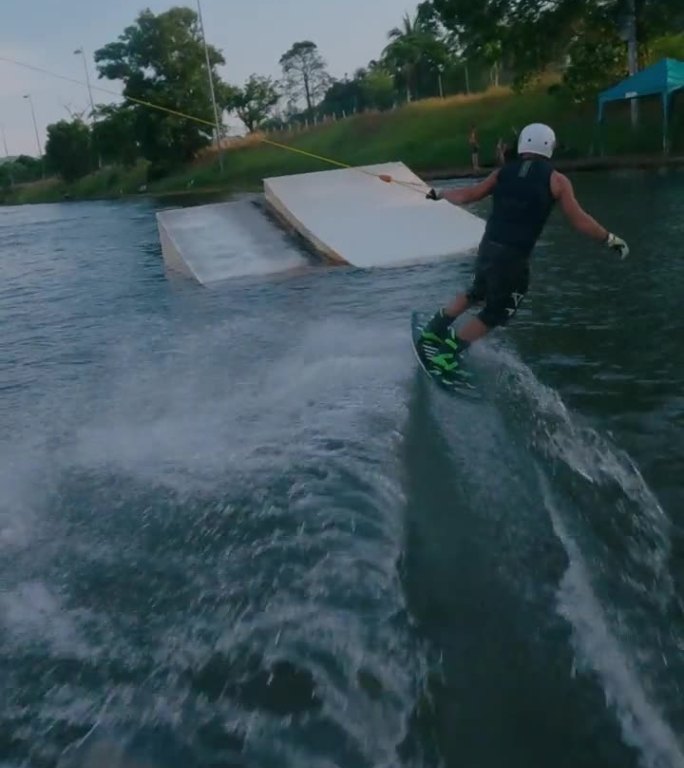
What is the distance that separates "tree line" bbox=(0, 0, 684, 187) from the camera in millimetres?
31609

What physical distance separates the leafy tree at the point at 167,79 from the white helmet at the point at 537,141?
177ft

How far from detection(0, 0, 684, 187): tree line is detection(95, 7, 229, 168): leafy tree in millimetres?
69

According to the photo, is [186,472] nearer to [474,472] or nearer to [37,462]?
[37,462]

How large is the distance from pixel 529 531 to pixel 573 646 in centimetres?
93

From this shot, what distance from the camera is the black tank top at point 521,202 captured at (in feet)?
19.5

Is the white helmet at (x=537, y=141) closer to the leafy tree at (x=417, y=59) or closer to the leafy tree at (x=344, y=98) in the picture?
the leafy tree at (x=417, y=59)

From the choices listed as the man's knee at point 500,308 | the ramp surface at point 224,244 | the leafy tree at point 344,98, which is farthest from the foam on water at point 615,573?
the leafy tree at point 344,98

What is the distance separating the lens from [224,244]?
44.2 ft

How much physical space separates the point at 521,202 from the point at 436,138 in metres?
33.7

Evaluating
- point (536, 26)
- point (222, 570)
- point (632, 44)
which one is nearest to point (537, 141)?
point (222, 570)

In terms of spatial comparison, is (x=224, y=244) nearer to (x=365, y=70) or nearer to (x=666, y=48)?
(x=666, y=48)

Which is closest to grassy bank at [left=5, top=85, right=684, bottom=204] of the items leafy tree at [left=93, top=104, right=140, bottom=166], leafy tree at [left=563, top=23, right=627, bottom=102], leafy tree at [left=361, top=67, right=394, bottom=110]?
leafy tree at [left=563, top=23, right=627, bottom=102]

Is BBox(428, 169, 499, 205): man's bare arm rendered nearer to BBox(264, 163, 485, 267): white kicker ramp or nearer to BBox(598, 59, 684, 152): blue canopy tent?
BBox(264, 163, 485, 267): white kicker ramp

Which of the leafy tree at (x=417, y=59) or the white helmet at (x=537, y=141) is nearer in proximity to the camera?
the white helmet at (x=537, y=141)
